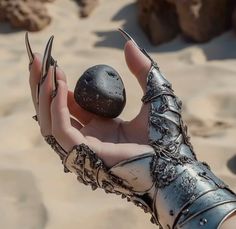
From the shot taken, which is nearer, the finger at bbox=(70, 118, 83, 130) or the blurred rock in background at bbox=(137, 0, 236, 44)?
the finger at bbox=(70, 118, 83, 130)

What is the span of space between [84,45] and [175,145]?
2173 mm

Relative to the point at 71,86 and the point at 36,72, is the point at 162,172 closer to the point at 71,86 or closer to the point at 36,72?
the point at 36,72

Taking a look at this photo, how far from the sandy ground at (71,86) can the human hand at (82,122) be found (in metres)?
0.41

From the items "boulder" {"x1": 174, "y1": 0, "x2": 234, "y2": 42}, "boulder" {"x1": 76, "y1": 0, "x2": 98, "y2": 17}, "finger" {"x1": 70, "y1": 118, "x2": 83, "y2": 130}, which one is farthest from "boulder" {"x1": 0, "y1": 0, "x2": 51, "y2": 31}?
"finger" {"x1": 70, "y1": 118, "x2": 83, "y2": 130}

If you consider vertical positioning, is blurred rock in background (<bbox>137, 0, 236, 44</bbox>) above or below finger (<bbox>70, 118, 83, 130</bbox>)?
below

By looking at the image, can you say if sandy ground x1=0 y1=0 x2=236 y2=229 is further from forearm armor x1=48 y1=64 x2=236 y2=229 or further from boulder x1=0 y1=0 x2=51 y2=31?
forearm armor x1=48 y1=64 x2=236 y2=229

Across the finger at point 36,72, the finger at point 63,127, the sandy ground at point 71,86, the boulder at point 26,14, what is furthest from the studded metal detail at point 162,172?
the boulder at point 26,14

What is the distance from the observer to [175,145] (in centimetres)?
133

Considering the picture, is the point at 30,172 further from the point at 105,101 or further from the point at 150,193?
the point at 150,193

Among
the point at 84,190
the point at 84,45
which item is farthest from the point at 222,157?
the point at 84,45

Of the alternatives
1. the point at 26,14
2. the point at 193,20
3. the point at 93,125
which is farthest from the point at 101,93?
the point at 26,14

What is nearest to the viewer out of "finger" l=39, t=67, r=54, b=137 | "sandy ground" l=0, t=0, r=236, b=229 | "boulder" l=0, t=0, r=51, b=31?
"finger" l=39, t=67, r=54, b=137

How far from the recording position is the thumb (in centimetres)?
140

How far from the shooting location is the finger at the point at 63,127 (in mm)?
1290
